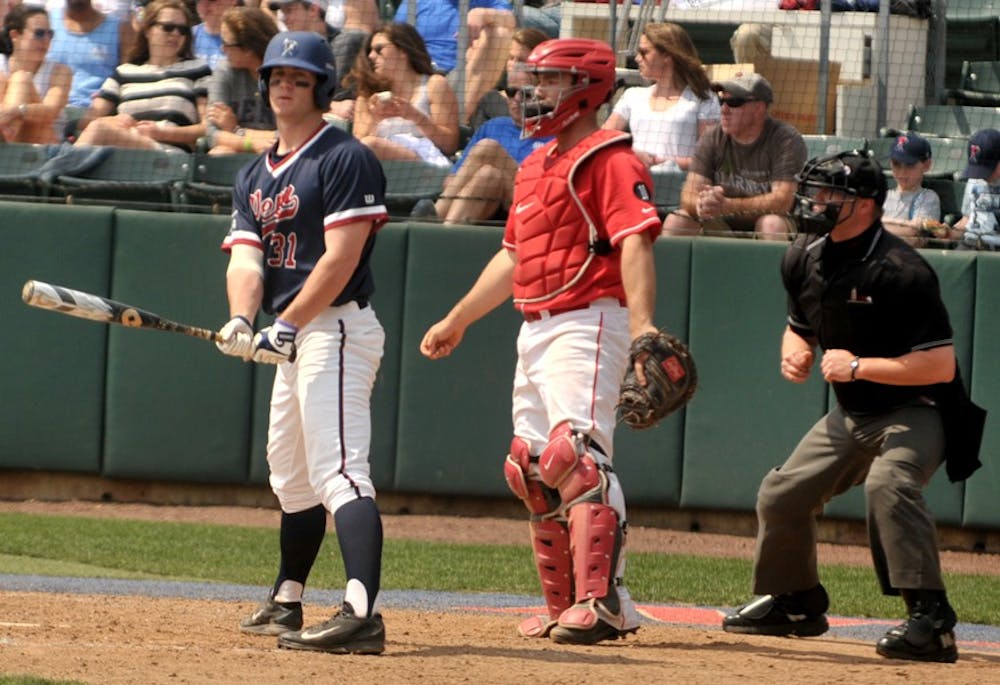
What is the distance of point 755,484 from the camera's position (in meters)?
8.89

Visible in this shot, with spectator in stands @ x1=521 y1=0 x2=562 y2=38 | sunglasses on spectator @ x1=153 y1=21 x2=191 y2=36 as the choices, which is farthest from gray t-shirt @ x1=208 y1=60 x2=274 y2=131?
spectator in stands @ x1=521 y1=0 x2=562 y2=38

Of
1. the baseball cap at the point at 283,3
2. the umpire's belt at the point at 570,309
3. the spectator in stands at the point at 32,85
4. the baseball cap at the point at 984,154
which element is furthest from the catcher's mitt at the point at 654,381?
the spectator in stands at the point at 32,85

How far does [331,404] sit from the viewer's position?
489 centimetres

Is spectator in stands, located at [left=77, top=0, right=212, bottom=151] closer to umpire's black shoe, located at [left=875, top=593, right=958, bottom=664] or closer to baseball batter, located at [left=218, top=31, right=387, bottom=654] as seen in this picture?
baseball batter, located at [left=218, top=31, right=387, bottom=654]

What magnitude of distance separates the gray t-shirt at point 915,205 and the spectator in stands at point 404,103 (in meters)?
2.53

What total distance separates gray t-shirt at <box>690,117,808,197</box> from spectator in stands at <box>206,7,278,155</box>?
264 centimetres

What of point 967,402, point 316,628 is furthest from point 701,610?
point 316,628

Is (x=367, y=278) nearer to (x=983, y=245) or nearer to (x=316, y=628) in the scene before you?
(x=316, y=628)

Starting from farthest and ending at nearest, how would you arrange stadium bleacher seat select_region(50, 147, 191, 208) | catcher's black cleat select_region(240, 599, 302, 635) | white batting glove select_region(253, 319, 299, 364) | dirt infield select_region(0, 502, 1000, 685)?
stadium bleacher seat select_region(50, 147, 191, 208), catcher's black cleat select_region(240, 599, 302, 635), white batting glove select_region(253, 319, 299, 364), dirt infield select_region(0, 502, 1000, 685)

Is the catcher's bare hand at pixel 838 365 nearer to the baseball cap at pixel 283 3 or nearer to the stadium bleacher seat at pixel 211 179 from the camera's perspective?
the stadium bleacher seat at pixel 211 179

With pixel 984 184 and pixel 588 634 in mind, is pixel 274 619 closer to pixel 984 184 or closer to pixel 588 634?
pixel 588 634

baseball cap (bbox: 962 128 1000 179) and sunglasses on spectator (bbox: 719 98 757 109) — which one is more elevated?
sunglasses on spectator (bbox: 719 98 757 109)

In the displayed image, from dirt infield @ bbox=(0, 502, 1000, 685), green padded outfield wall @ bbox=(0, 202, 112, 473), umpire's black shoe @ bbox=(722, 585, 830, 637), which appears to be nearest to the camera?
dirt infield @ bbox=(0, 502, 1000, 685)

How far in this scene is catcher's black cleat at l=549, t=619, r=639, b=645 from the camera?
504 cm
